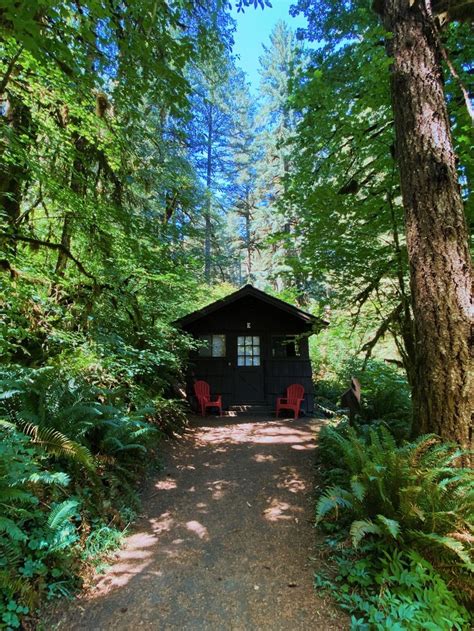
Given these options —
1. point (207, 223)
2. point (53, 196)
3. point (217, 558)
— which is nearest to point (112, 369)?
point (53, 196)

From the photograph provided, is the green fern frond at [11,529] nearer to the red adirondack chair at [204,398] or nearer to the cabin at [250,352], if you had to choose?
the red adirondack chair at [204,398]

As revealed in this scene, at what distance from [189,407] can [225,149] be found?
16380 mm

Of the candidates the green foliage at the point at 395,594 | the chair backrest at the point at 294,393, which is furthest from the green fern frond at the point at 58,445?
the chair backrest at the point at 294,393

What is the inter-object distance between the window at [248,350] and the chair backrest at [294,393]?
1.32 meters

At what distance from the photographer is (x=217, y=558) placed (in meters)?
2.70

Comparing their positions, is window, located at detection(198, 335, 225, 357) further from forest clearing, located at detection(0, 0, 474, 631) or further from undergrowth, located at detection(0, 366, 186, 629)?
undergrowth, located at detection(0, 366, 186, 629)

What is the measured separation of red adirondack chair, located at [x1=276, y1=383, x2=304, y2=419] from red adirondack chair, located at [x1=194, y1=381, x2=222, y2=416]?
5.74ft

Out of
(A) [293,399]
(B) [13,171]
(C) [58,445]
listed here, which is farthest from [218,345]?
(C) [58,445]

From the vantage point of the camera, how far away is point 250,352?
970cm

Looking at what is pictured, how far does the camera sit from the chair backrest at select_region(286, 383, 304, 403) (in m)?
8.68

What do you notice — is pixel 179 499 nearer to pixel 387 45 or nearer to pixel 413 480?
pixel 413 480

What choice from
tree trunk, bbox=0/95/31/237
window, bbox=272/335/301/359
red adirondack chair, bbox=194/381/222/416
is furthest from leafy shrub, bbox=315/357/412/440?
tree trunk, bbox=0/95/31/237

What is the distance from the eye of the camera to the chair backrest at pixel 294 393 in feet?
28.5

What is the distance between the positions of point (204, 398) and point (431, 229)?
24.2 ft
